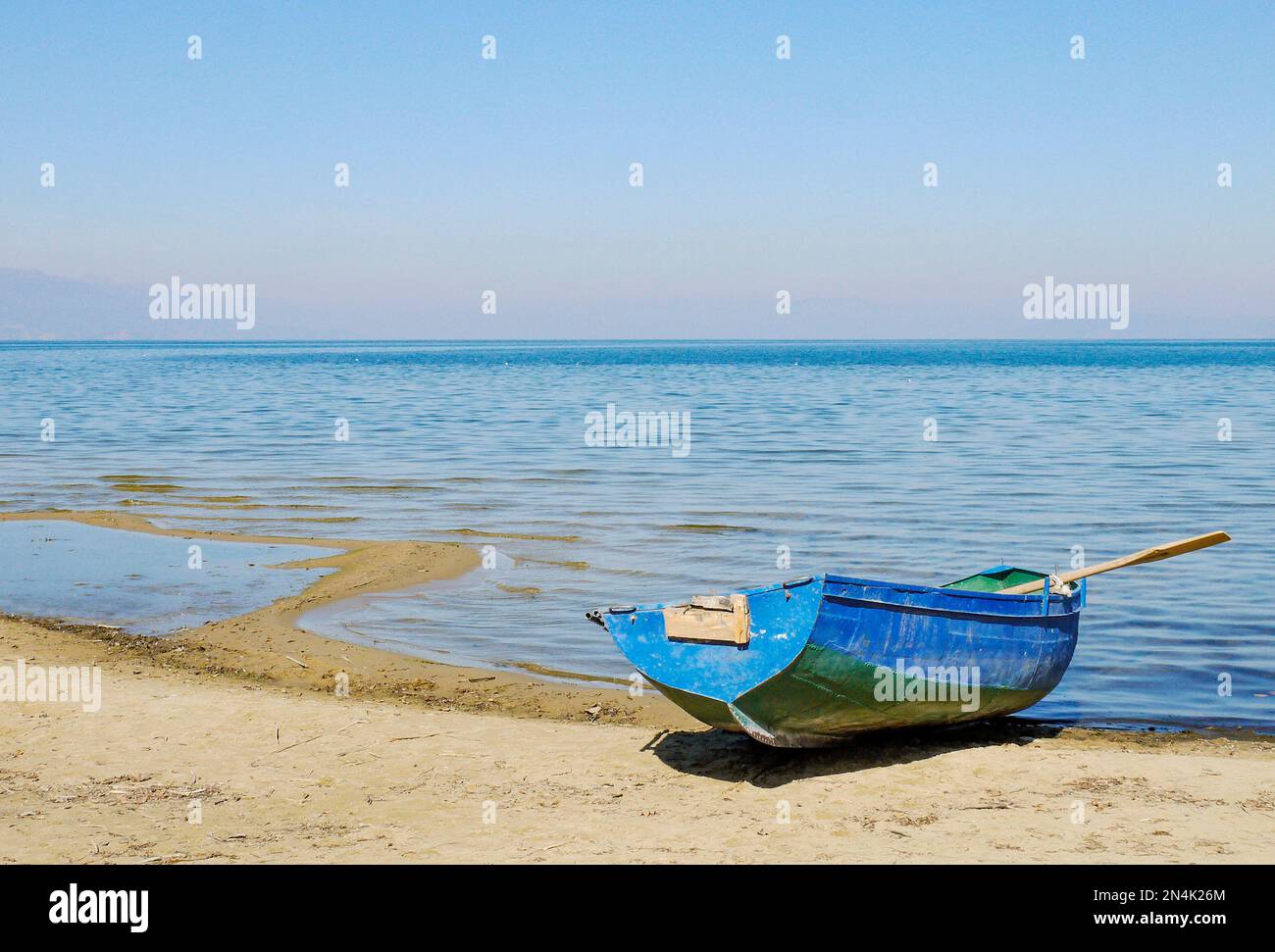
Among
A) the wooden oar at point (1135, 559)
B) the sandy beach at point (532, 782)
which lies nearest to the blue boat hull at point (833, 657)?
the sandy beach at point (532, 782)

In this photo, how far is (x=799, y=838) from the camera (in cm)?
702

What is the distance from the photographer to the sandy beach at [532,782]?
6.82 m

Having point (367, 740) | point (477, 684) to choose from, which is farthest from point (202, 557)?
point (367, 740)

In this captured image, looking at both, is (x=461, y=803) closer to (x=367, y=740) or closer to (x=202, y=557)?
(x=367, y=740)

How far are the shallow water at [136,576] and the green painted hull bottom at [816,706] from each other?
7137 mm

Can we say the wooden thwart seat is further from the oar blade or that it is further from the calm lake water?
the oar blade

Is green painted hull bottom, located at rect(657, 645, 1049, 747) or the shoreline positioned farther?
the shoreline

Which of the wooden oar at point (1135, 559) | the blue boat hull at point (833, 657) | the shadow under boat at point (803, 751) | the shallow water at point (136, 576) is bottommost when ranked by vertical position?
the shadow under boat at point (803, 751)

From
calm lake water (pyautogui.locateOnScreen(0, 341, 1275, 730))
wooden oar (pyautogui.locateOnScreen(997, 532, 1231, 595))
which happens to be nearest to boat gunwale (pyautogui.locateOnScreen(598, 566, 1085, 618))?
wooden oar (pyautogui.locateOnScreen(997, 532, 1231, 595))

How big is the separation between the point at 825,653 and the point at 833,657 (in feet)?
0.28

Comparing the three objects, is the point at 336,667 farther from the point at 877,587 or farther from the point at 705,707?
the point at 877,587

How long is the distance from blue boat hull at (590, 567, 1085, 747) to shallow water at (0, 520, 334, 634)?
6.87 metres

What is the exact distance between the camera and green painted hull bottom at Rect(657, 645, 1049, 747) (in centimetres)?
774

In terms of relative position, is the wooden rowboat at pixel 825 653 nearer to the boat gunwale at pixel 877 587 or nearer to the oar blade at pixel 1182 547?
the boat gunwale at pixel 877 587
